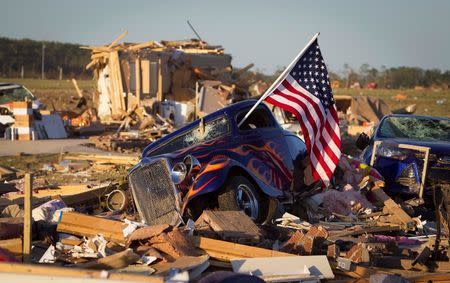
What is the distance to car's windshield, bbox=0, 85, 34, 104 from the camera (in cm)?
2886

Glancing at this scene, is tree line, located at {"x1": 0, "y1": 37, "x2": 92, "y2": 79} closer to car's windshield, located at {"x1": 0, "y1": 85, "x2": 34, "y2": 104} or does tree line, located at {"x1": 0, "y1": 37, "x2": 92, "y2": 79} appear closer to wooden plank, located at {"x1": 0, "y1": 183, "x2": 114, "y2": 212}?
car's windshield, located at {"x1": 0, "y1": 85, "x2": 34, "y2": 104}

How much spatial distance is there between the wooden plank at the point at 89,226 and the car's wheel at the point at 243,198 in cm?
165

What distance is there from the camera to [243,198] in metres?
9.80

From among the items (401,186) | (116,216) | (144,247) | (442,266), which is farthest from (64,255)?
(401,186)

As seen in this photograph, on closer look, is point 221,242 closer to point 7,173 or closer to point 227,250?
point 227,250

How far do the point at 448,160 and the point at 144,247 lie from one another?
7131 mm

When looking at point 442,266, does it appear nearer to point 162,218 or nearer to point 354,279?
point 354,279

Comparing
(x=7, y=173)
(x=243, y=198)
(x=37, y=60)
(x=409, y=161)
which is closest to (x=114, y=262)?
(x=243, y=198)

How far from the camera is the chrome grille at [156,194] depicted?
9.21 m

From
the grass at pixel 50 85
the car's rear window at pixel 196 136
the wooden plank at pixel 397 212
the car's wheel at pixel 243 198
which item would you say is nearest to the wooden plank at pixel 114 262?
the car's wheel at pixel 243 198

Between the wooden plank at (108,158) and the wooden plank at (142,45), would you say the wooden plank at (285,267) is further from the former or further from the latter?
the wooden plank at (142,45)

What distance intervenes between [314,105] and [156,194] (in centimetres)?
287

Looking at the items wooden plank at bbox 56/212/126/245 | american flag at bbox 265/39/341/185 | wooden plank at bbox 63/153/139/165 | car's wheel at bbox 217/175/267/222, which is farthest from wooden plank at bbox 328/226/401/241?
wooden plank at bbox 63/153/139/165

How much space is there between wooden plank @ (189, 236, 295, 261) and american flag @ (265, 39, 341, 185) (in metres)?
3.61
